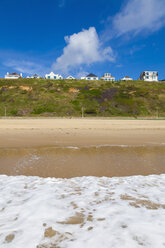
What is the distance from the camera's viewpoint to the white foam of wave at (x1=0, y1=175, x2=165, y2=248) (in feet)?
6.57

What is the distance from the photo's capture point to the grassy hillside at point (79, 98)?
1843 inches

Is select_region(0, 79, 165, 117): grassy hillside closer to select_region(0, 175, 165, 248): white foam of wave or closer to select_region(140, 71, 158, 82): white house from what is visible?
select_region(0, 175, 165, 248): white foam of wave

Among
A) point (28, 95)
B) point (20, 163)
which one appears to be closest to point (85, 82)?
point (28, 95)

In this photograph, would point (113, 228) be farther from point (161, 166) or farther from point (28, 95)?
point (28, 95)

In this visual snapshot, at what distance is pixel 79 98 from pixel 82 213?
52.5 meters

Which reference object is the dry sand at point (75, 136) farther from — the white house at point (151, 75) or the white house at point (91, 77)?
the white house at point (151, 75)

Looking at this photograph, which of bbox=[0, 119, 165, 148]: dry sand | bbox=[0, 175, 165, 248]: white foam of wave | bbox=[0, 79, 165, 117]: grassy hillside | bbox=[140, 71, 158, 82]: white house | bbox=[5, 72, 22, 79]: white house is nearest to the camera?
bbox=[0, 175, 165, 248]: white foam of wave

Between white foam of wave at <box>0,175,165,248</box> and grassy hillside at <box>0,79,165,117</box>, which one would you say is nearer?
white foam of wave at <box>0,175,165,248</box>

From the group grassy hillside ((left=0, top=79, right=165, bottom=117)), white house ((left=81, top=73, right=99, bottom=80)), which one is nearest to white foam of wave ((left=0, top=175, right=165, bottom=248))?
grassy hillside ((left=0, top=79, right=165, bottom=117))

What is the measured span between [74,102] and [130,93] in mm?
22143

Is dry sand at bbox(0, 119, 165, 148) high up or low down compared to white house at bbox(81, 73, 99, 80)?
down

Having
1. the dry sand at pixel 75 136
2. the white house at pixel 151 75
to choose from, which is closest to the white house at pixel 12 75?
the white house at pixel 151 75

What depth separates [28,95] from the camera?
55000 millimetres

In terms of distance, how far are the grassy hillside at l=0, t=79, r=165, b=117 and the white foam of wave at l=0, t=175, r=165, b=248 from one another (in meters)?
42.0
